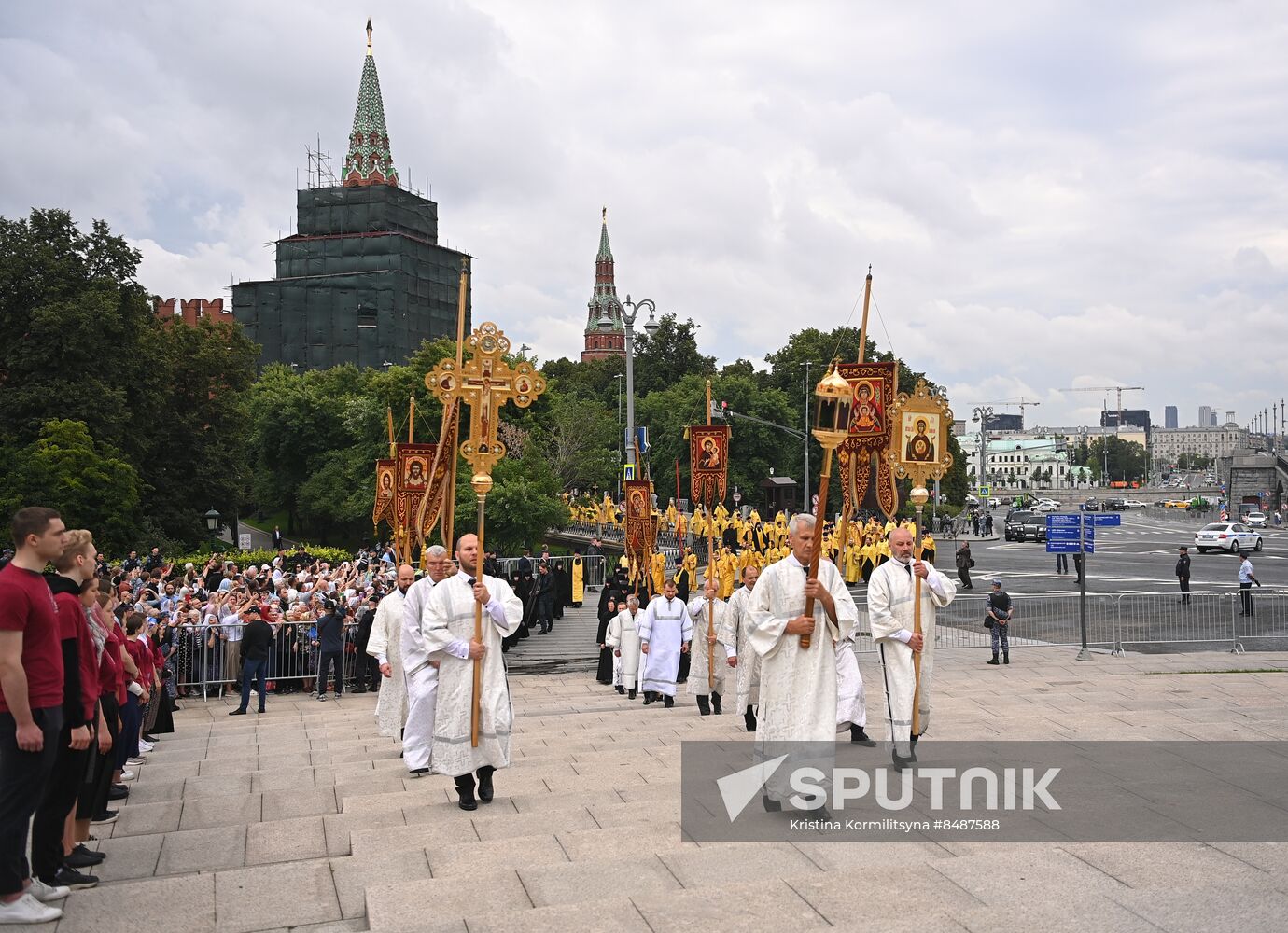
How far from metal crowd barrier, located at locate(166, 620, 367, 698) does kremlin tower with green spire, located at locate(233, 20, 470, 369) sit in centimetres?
5495

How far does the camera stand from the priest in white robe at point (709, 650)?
486 inches

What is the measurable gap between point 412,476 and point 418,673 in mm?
9043

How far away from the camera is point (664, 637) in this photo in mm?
13156

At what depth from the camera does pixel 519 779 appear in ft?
27.0

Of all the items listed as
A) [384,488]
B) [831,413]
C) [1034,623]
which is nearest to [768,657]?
[831,413]

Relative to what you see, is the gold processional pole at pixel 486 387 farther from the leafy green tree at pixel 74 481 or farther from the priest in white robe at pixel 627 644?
the leafy green tree at pixel 74 481

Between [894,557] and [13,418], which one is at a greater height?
[13,418]

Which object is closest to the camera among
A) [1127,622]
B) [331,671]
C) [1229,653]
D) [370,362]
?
[331,671]

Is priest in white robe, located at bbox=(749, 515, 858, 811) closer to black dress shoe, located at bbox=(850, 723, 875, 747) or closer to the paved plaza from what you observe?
the paved plaza

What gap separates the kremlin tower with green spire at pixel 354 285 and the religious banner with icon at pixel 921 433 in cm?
6133

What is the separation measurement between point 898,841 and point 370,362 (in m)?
67.4

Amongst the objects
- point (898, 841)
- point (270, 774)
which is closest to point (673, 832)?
point (898, 841)

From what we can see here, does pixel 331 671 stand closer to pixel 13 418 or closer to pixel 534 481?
pixel 534 481
